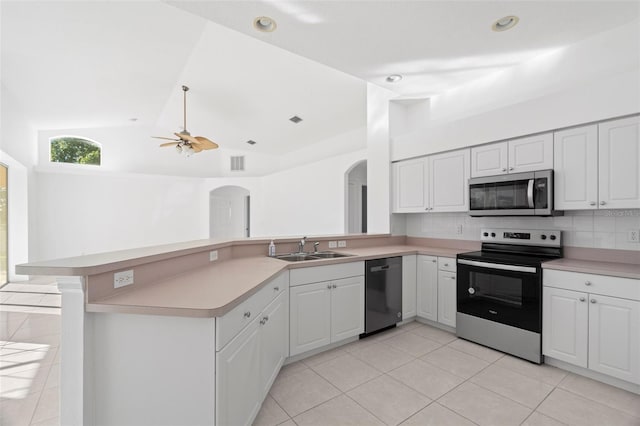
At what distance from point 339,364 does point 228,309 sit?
1.54 metres

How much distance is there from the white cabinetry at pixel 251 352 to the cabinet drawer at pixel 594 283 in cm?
221

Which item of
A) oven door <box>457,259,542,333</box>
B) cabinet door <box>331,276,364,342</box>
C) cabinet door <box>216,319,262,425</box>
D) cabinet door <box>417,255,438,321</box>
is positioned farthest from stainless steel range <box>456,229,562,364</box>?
cabinet door <box>216,319,262,425</box>

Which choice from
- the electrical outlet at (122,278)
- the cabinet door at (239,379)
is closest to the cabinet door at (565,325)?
the cabinet door at (239,379)

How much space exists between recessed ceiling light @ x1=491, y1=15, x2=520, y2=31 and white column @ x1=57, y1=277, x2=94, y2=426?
3210 mm

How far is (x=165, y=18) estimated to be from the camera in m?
3.49

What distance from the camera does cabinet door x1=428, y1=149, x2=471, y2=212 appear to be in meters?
3.30

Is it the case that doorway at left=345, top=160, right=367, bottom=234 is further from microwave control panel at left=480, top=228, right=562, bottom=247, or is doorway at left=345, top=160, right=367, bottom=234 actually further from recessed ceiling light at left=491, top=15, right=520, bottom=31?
recessed ceiling light at left=491, top=15, right=520, bottom=31

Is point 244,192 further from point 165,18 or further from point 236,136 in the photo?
point 165,18

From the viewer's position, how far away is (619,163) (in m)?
2.30

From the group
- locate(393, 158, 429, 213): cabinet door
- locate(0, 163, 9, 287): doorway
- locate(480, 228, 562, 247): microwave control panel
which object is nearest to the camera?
locate(480, 228, 562, 247): microwave control panel

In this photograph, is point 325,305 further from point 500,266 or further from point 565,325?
point 565,325

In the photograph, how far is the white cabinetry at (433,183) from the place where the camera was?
Answer: 3334 millimetres

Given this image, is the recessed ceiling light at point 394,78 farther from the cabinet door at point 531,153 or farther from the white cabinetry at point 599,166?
the white cabinetry at point 599,166

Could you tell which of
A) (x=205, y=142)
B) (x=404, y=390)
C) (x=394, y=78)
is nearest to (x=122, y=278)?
(x=404, y=390)
